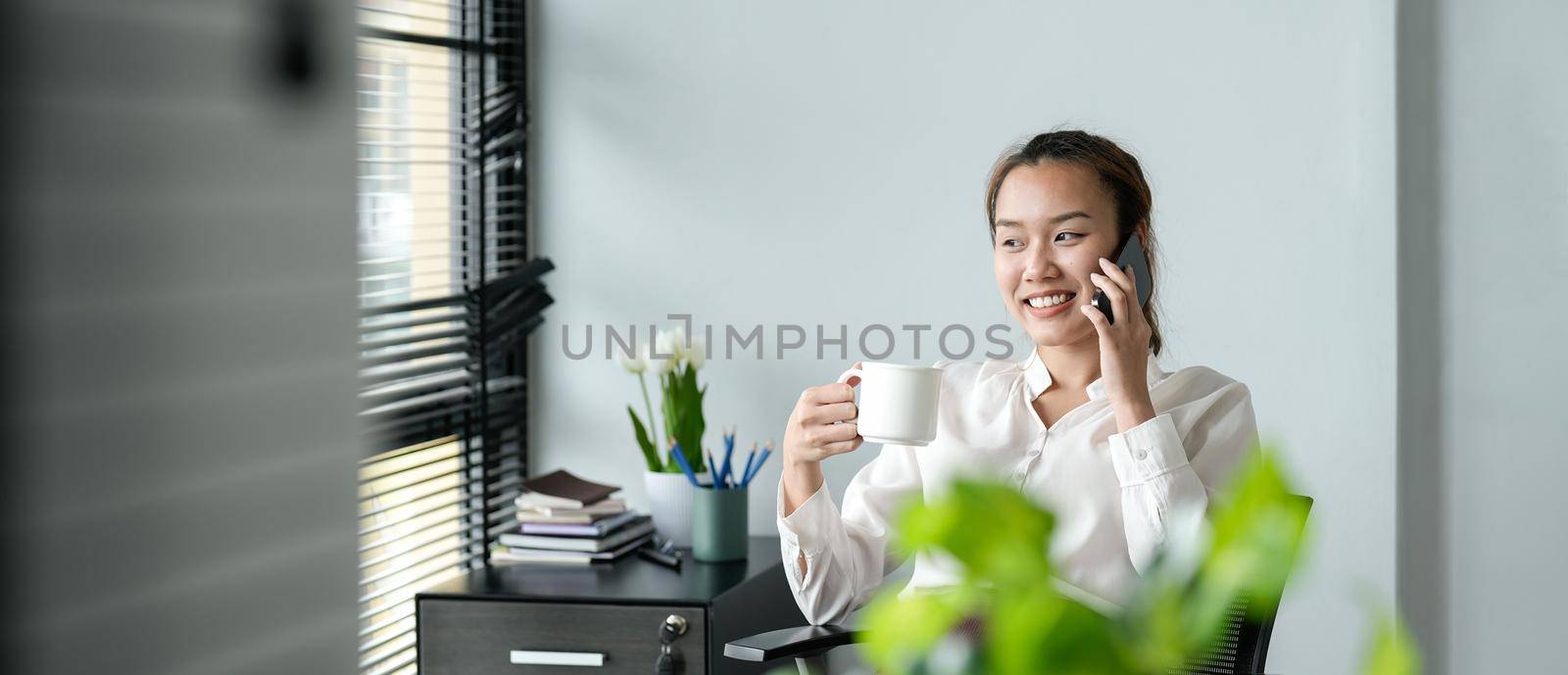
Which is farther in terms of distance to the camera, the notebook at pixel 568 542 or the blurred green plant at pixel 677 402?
the blurred green plant at pixel 677 402

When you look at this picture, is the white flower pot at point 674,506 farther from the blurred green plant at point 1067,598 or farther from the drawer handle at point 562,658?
the blurred green plant at point 1067,598

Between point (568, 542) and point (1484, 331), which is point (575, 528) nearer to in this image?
point (568, 542)

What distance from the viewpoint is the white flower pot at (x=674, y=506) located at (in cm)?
278

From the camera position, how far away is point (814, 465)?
2029 mm

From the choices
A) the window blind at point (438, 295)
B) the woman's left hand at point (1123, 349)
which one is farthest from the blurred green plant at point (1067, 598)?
the window blind at point (438, 295)

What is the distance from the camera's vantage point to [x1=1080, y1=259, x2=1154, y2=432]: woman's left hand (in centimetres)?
195

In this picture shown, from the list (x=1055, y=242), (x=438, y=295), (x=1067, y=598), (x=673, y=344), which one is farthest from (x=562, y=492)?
(x=1067, y=598)

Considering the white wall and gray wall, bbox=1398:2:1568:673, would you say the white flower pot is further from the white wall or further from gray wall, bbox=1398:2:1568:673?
gray wall, bbox=1398:2:1568:673

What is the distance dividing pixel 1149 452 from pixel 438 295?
154cm

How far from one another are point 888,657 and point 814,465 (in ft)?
5.19

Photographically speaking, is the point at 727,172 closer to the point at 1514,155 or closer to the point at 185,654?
the point at 1514,155

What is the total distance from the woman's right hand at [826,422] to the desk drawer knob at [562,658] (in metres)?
0.61

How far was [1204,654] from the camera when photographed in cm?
173

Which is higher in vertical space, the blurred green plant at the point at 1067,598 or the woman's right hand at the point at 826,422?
the blurred green plant at the point at 1067,598
